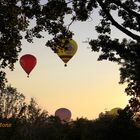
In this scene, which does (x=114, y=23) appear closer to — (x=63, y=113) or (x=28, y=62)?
(x=28, y=62)

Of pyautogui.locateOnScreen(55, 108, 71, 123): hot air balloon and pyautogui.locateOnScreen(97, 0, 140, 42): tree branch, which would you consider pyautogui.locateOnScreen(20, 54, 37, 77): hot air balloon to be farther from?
pyautogui.locateOnScreen(55, 108, 71, 123): hot air balloon

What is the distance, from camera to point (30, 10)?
28656mm

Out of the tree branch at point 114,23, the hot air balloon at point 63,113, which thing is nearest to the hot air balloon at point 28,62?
the tree branch at point 114,23

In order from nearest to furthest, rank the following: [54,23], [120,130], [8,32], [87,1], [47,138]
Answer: [87,1], [54,23], [8,32], [120,130], [47,138]

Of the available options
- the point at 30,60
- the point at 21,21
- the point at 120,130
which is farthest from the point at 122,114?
the point at 21,21

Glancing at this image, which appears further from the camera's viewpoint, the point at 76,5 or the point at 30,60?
the point at 30,60

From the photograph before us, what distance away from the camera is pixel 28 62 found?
45.8 m

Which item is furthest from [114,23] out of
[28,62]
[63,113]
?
[63,113]

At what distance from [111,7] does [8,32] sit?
6751mm

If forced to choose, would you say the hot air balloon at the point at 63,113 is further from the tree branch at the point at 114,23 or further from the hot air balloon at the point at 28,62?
the tree branch at the point at 114,23

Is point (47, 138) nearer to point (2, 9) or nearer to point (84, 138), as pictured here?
point (84, 138)

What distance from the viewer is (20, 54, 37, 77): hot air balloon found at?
44.4m

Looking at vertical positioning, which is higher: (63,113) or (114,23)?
(63,113)

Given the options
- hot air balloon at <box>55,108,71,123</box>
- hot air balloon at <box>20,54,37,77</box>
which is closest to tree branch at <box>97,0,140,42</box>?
hot air balloon at <box>20,54,37,77</box>
